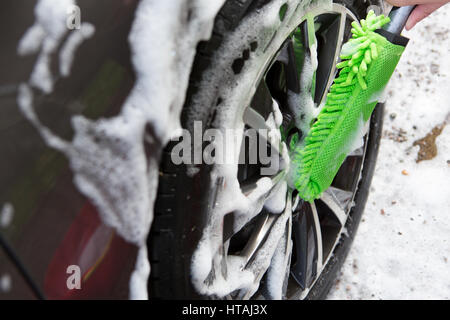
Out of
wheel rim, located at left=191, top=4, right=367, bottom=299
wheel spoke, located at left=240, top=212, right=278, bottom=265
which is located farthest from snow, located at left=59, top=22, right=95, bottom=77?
wheel spoke, located at left=240, top=212, right=278, bottom=265

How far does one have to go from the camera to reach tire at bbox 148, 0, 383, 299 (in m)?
0.71

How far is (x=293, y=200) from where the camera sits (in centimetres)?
115

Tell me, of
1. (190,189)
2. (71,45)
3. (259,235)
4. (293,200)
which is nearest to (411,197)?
(293,200)

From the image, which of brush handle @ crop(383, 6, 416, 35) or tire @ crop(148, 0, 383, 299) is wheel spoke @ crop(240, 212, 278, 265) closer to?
tire @ crop(148, 0, 383, 299)

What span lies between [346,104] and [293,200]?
0.92 feet

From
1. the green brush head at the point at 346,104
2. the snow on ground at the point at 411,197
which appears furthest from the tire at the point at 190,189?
the snow on ground at the point at 411,197

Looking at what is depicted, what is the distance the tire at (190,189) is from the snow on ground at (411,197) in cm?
100

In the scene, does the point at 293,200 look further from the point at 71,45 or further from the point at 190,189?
the point at 71,45

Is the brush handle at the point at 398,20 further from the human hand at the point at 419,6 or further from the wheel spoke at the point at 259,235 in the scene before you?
the wheel spoke at the point at 259,235

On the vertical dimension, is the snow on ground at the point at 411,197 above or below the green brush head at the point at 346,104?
below

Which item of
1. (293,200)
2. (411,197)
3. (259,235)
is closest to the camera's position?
(259,235)

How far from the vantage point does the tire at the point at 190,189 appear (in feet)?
2.31
